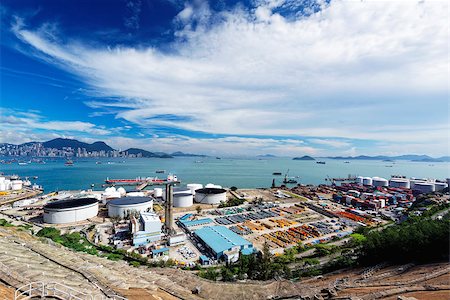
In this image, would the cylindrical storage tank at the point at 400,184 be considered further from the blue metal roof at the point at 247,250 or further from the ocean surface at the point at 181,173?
the blue metal roof at the point at 247,250

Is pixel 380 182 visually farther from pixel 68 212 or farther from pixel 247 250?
pixel 68 212

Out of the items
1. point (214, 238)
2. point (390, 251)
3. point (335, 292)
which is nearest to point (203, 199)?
point (214, 238)

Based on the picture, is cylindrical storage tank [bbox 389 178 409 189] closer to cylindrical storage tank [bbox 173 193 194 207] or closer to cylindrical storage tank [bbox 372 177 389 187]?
cylindrical storage tank [bbox 372 177 389 187]

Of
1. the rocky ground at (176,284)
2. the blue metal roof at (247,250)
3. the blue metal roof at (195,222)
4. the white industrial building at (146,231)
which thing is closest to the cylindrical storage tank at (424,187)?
the blue metal roof at (195,222)

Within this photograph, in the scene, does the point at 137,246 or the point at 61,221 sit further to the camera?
the point at 61,221

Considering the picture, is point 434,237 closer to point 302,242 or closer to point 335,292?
point 335,292

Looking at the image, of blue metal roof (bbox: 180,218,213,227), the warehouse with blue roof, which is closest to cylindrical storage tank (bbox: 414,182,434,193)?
blue metal roof (bbox: 180,218,213,227)

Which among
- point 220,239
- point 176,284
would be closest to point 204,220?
point 220,239
